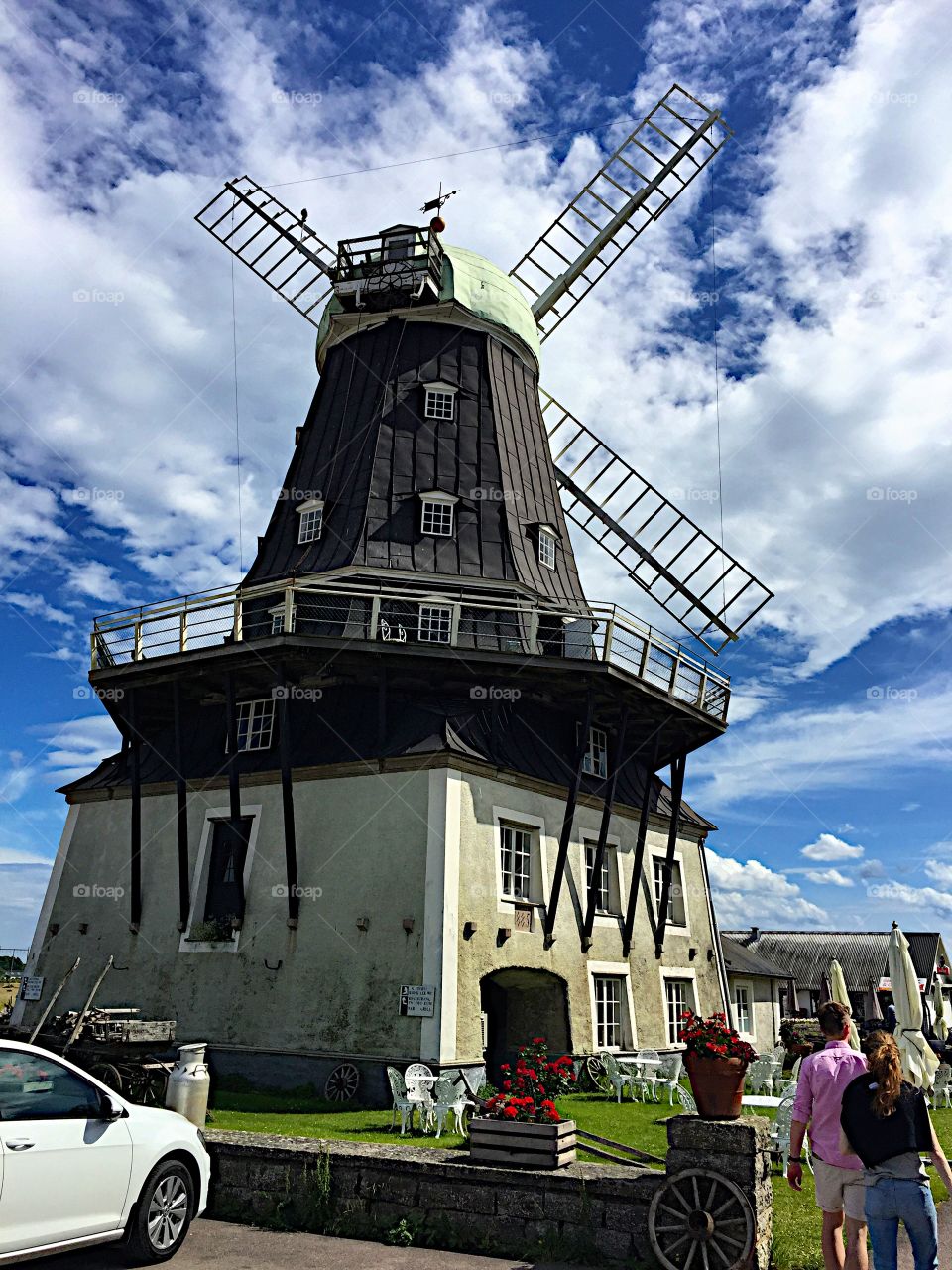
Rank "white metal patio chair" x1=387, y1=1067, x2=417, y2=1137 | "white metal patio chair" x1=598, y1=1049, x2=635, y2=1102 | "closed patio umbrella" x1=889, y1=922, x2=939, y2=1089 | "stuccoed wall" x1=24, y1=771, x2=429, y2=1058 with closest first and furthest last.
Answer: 1. "white metal patio chair" x1=387, y1=1067, x2=417, y2=1137
2. "closed patio umbrella" x1=889, y1=922, x2=939, y2=1089
3. "stuccoed wall" x1=24, y1=771, x2=429, y2=1058
4. "white metal patio chair" x1=598, y1=1049, x2=635, y2=1102

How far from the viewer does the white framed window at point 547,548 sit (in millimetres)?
22484

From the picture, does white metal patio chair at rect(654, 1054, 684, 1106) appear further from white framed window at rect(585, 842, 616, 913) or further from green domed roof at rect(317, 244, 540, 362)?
green domed roof at rect(317, 244, 540, 362)

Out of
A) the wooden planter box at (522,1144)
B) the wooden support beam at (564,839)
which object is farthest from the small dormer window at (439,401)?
the wooden planter box at (522,1144)

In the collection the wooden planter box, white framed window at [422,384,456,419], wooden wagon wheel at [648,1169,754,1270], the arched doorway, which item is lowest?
wooden wagon wheel at [648,1169,754,1270]

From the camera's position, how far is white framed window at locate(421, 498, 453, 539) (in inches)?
837

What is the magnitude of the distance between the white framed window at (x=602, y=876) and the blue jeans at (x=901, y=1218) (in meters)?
13.5

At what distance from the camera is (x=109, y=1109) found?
7.59 m

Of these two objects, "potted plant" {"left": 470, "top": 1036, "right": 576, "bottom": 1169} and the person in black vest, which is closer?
the person in black vest

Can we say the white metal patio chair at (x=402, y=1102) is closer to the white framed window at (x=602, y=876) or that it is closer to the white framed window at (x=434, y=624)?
the white framed window at (x=602, y=876)

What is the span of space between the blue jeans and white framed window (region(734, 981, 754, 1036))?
2285 cm

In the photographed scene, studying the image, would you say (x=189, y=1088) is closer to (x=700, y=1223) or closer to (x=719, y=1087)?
(x=700, y=1223)

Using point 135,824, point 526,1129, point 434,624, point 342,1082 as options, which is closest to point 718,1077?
point 526,1129

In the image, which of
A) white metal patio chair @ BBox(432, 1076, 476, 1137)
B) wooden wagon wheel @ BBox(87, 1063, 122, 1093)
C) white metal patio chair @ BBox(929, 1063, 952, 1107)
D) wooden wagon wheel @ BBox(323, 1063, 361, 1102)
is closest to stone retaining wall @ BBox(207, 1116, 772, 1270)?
wooden wagon wheel @ BBox(87, 1063, 122, 1093)

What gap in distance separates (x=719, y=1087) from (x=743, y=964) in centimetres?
2341
